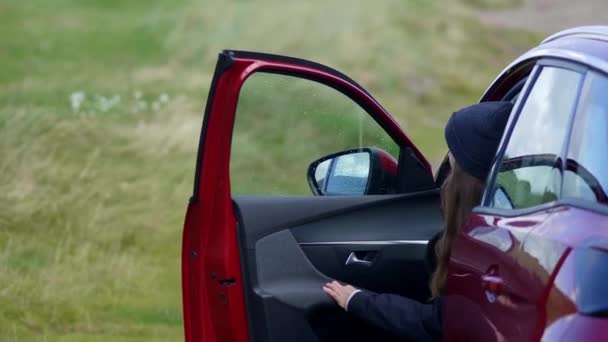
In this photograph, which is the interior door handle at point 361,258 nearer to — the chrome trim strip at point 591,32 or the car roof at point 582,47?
the car roof at point 582,47

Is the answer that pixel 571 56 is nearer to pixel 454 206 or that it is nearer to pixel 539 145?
pixel 539 145

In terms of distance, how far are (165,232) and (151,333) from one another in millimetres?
2547

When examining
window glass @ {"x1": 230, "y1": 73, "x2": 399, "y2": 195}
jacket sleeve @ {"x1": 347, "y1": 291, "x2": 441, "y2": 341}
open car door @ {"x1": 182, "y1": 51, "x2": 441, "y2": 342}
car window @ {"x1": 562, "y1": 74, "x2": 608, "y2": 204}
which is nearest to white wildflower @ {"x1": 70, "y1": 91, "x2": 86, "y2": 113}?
window glass @ {"x1": 230, "y1": 73, "x2": 399, "y2": 195}

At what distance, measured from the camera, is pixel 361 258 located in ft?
15.3

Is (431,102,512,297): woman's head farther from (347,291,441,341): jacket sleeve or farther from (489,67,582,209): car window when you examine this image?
(489,67,582,209): car window

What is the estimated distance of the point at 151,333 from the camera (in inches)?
309

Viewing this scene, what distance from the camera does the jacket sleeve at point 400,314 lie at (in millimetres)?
3930

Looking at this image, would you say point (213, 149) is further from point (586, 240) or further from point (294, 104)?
point (586, 240)

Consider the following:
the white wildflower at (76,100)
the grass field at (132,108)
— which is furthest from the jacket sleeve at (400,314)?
the white wildflower at (76,100)

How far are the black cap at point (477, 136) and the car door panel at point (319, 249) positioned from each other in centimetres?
78

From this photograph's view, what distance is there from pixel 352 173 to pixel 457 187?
88 centimetres

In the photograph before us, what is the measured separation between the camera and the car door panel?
4.32 meters

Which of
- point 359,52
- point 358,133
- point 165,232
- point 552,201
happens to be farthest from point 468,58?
point 552,201

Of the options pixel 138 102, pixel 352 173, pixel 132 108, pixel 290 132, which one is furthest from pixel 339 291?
pixel 138 102
